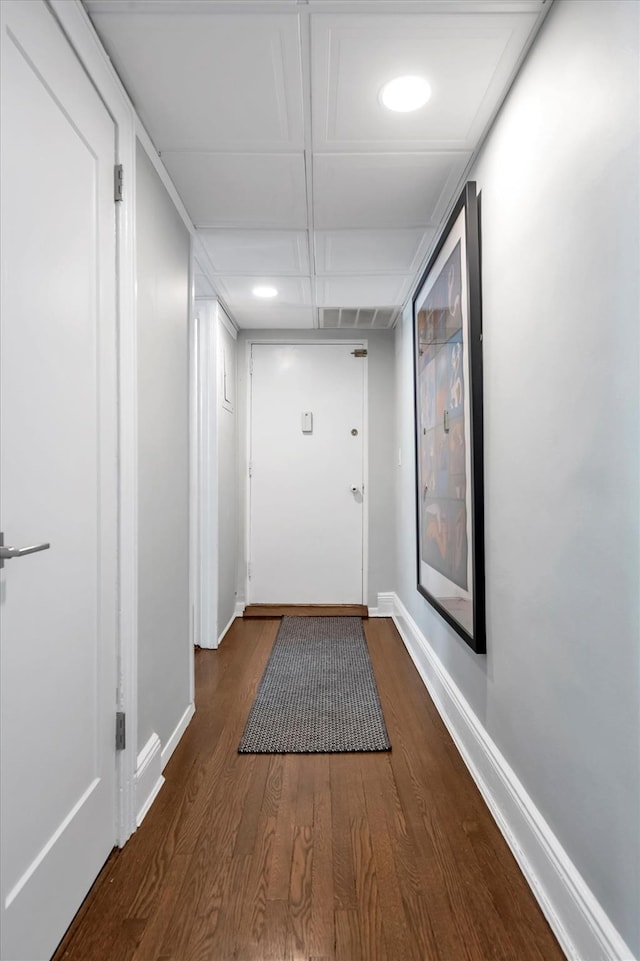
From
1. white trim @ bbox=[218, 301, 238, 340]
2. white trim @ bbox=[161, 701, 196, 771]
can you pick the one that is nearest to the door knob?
white trim @ bbox=[161, 701, 196, 771]

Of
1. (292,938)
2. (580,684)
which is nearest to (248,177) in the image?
(580,684)

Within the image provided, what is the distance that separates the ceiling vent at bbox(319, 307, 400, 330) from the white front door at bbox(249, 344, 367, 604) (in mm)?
222

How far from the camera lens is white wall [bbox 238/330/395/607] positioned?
3.96 m

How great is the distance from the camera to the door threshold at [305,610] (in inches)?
153

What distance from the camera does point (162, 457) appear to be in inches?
73.0

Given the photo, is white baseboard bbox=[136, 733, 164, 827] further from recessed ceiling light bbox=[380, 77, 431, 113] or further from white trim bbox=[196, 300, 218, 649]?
recessed ceiling light bbox=[380, 77, 431, 113]

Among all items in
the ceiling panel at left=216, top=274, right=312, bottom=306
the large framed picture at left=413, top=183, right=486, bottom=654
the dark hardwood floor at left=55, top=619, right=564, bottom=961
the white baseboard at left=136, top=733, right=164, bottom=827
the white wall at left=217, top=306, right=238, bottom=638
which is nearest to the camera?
the dark hardwood floor at left=55, top=619, right=564, bottom=961

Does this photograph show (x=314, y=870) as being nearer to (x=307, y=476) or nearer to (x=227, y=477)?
(x=227, y=477)

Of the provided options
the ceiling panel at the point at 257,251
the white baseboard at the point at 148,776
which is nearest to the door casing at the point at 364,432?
the ceiling panel at the point at 257,251

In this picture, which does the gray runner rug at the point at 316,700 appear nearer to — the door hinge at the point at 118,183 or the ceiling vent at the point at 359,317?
the door hinge at the point at 118,183

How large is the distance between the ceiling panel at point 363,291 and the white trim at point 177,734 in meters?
2.30

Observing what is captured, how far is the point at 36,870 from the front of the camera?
1045 mm

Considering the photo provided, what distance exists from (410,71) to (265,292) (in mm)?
1816

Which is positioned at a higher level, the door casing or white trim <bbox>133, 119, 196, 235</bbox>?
white trim <bbox>133, 119, 196, 235</bbox>
